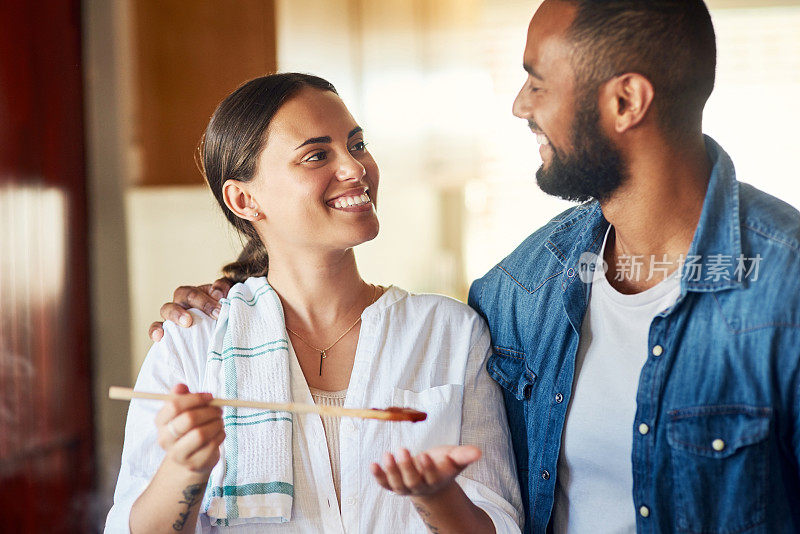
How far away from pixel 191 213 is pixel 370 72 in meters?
0.55

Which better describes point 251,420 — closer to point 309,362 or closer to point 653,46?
point 309,362

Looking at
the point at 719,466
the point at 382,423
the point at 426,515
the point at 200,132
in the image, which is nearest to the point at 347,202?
the point at 382,423

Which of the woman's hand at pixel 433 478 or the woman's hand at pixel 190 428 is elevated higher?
the woman's hand at pixel 190 428

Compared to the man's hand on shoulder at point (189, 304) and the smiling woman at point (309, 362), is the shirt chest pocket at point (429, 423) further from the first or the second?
the man's hand on shoulder at point (189, 304)

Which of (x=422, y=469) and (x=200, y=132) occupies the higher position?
(x=200, y=132)

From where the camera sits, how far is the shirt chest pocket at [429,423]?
0.87 m

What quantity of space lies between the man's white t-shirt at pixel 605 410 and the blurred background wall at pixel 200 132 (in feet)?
0.93

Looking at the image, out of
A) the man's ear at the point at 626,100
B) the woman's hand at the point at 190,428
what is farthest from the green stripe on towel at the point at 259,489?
the man's ear at the point at 626,100

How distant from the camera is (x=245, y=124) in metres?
0.91

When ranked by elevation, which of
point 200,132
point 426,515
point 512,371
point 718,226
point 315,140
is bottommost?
point 426,515

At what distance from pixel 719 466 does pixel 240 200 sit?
0.62 meters

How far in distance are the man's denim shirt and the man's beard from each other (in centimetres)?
10

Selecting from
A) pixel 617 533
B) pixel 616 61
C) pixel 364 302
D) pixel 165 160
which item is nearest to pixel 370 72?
pixel 165 160

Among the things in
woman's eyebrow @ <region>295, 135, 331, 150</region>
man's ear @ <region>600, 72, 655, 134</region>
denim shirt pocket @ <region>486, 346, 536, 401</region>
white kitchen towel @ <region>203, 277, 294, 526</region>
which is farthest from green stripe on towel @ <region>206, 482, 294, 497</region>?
man's ear @ <region>600, 72, 655, 134</region>
